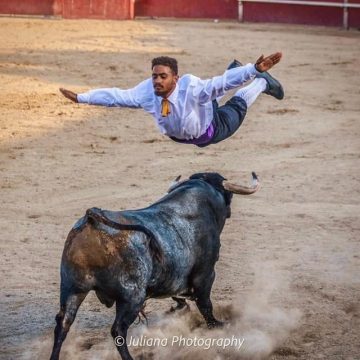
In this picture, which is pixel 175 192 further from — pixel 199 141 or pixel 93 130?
pixel 93 130

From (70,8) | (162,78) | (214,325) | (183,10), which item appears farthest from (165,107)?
(183,10)

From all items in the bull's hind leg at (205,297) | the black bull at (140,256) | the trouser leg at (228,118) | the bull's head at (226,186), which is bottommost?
the bull's hind leg at (205,297)

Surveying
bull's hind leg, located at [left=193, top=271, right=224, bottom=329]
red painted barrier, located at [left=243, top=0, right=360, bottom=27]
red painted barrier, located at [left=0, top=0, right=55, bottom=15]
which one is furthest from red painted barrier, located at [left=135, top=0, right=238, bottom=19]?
bull's hind leg, located at [left=193, top=271, right=224, bottom=329]

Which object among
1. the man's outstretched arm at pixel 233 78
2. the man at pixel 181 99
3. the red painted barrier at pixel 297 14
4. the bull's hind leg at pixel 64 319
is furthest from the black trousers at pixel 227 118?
the red painted barrier at pixel 297 14

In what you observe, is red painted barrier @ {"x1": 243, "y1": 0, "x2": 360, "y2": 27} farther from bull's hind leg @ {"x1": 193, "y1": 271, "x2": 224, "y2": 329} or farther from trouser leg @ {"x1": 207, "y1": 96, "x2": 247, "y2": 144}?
bull's hind leg @ {"x1": 193, "y1": 271, "x2": 224, "y2": 329}

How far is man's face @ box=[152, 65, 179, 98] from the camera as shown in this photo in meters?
7.97

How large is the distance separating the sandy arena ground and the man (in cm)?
121

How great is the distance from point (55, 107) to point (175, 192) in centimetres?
661

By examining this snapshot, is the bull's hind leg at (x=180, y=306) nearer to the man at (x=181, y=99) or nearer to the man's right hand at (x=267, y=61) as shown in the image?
the man at (x=181, y=99)

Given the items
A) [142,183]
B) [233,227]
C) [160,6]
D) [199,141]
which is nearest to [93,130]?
[142,183]

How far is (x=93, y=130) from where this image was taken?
1342cm

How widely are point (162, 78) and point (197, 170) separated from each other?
4131 mm

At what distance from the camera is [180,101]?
26.8ft

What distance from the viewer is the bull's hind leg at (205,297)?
7.71m
